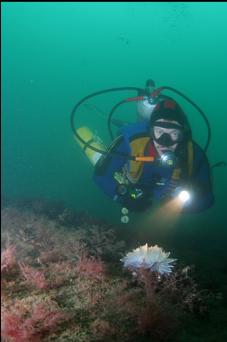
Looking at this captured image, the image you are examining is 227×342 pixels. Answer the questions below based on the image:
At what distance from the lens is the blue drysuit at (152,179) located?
697 cm

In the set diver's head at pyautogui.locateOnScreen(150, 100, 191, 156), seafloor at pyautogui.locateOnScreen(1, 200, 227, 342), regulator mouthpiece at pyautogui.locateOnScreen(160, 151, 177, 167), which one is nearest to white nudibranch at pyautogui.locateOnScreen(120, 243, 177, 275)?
seafloor at pyautogui.locateOnScreen(1, 200, 227, 342)

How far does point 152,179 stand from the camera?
702cm

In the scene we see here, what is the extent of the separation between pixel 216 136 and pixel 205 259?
33450 mm

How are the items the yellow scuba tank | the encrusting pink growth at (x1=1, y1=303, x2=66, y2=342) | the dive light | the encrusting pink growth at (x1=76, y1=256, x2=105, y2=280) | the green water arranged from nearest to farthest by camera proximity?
the encrusting pink growth at (x1=1, y1=303, x2=66, y2=342), the encrusting pink growth at (x1=76, y1=256, x2=105, y2=280), the dive light, the yellow scuba tank, the green water

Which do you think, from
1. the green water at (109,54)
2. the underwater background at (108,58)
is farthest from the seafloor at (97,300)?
the green water at (109,54)

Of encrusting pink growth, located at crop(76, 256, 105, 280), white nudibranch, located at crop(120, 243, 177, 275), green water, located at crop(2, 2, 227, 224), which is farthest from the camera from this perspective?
green water, located at crop(2, 2, 227, 224)

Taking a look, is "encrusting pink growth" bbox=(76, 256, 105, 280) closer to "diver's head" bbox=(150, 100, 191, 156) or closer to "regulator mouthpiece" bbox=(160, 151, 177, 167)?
"regulator mouthpiece" bbox=(160, 151, 177, 167)

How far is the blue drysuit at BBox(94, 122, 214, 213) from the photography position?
6969 mm

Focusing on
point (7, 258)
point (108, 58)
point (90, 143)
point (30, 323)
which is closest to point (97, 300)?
point (30, 323)

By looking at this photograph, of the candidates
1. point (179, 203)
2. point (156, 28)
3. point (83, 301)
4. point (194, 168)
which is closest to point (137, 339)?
point (83, 301)

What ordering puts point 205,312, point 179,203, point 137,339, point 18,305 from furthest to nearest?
1. point 179,203
2. point 205,312
3. point 18,305
4. point 137,339

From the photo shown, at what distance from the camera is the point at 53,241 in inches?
279

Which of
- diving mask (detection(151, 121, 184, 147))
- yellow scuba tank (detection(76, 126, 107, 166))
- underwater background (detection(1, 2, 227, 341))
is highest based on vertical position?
underwater background (detection(1, 2, 227, 341))

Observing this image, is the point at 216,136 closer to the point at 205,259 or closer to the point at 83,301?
the point at 205,259
